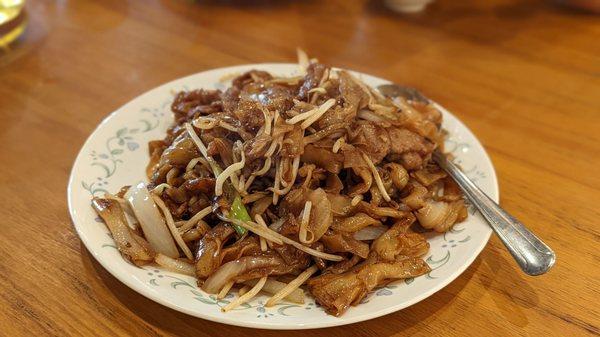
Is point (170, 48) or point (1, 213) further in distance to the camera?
point (170, 48)

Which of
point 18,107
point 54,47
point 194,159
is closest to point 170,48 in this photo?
point 54,47

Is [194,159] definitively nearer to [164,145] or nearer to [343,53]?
[164,145]

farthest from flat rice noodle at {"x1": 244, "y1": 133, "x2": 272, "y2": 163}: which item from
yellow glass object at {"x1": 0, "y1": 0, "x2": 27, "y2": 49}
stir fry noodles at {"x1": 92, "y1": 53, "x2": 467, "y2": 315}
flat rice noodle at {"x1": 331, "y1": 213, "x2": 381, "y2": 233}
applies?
yellow glass object at {"x1": 0, "y1": 0, "x2": 27, "y2": 49}

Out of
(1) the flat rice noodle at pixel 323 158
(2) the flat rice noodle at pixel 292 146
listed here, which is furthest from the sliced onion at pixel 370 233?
(2) the flat rice noodle at pixel 292 146

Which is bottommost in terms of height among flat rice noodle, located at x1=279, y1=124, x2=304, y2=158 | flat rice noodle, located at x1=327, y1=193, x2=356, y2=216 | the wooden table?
the wooden table

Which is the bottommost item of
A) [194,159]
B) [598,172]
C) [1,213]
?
[598,172]

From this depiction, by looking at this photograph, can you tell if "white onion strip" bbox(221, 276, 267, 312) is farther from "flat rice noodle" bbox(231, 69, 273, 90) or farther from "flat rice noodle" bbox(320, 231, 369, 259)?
"flat rice noodle" bbox(231, 69, 273, 90)

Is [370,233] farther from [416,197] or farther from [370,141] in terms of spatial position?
[370,141]
